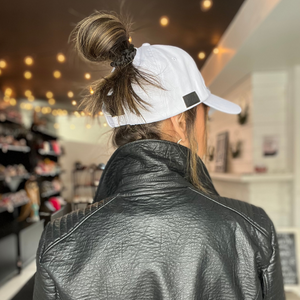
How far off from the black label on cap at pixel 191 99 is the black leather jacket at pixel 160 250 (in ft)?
0.57

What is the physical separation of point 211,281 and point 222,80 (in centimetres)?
262

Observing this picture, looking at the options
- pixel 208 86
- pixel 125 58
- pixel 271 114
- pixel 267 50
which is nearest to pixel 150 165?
pixel 125 58

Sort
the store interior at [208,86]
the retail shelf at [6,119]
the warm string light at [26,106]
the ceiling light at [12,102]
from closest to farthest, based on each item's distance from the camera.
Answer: the store interior at [208,86], the retail shelf at [6,119], the warm string light at [26,106], the ceiling light at [12,102]

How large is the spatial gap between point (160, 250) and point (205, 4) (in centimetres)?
212

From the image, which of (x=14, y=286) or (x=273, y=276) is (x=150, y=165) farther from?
(x=14, y=286)

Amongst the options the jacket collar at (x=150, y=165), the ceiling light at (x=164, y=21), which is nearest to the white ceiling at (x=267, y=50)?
the ceiling light at (x=164, y=21)

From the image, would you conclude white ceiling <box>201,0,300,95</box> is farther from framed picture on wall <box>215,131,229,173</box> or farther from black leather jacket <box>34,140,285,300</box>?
black leather jacket <box>34,140,285,300</box>

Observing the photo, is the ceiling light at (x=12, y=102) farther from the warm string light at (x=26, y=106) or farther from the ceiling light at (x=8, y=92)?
the ceiling light at (x=8, y=92)

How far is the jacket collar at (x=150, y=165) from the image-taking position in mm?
645

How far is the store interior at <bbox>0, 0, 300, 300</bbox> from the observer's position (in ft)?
2.92

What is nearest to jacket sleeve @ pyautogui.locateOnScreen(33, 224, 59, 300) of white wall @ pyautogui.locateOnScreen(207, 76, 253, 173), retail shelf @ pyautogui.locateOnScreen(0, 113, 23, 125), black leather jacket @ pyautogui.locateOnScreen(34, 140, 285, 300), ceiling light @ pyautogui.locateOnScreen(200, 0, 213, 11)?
black leather jacket @ pyautogui.locateOnScreen(34, 140, 285, 300)

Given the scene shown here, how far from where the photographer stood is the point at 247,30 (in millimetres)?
2207

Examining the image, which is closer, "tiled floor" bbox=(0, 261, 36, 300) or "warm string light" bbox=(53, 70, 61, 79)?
"tiled floor" bbox=(0, 261, 36, 300)

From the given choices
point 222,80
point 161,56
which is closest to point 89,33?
point 161,56
